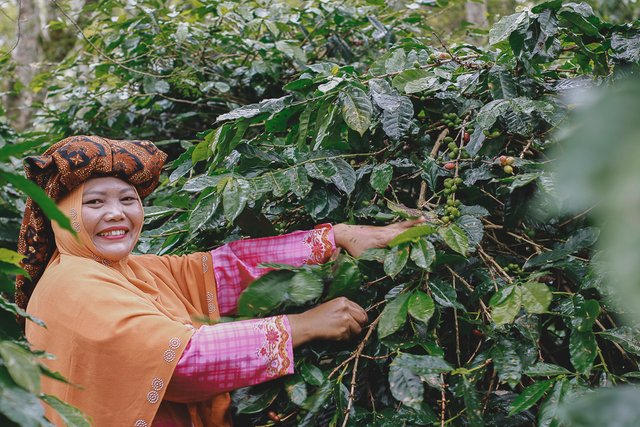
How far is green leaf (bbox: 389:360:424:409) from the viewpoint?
134 centimetres

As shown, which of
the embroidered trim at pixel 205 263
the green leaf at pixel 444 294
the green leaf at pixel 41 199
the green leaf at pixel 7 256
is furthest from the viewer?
the embroidered trim at pixel 205 263

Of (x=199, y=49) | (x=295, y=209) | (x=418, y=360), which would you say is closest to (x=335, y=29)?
(x=199, y=49)

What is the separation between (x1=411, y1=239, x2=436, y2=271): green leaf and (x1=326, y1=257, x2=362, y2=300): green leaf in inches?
5.8

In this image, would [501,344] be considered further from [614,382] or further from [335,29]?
[335,29]

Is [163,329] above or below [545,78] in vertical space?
below

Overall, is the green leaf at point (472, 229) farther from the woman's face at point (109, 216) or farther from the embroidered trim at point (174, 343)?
the woman's face at point (109, 216)

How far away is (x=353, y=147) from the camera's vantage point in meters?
1.89

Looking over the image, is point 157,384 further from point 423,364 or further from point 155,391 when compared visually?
point 423,364

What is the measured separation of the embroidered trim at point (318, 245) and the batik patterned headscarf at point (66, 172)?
0.48 meters

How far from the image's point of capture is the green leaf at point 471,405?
1339 millimetres

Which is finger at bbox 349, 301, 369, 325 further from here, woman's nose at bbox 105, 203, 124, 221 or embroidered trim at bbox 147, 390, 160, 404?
woman's nose at bbox 105, 203, 124, 221

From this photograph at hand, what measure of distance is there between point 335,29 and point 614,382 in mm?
2210

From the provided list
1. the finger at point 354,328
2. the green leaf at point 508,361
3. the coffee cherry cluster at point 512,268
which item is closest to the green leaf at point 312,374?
the finger at point 354,328

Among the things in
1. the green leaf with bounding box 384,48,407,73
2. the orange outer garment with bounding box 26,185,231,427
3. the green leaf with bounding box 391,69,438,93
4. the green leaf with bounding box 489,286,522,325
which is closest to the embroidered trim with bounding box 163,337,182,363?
the orange outer garment with bounding box 26,185,231,427
